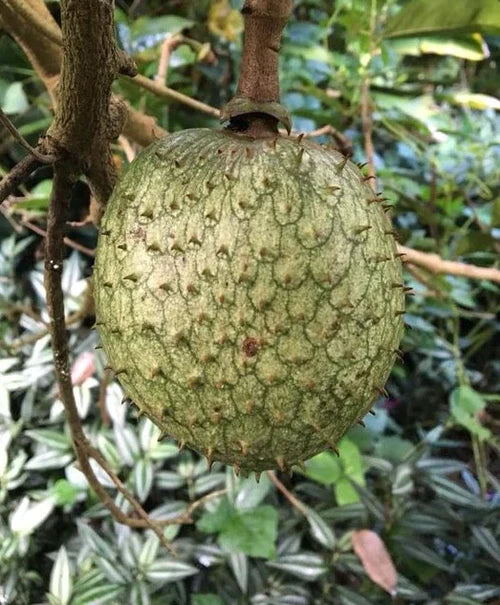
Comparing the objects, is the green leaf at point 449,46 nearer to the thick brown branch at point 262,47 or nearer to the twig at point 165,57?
the twig at point 165,57

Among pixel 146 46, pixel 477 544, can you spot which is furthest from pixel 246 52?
pixel 477 544

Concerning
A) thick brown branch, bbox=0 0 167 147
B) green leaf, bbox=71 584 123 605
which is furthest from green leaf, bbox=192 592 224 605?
thick brown branch, bbox=0 0 167 147

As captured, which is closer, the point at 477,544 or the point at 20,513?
the point at 20,513

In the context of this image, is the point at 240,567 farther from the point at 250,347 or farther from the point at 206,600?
the point at 250,347

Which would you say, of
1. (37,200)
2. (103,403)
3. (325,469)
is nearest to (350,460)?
(325,469)

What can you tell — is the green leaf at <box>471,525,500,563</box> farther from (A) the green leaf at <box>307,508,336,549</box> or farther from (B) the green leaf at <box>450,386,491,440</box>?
(A) the green leaf at <box>307,508,336,549</box>

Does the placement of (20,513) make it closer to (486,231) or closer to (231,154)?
(231,154)

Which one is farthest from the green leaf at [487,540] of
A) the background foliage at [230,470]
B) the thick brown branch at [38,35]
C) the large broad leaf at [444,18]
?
the thick brown branch at [38,35]

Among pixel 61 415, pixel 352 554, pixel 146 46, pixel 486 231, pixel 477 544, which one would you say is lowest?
pixel 477 544
